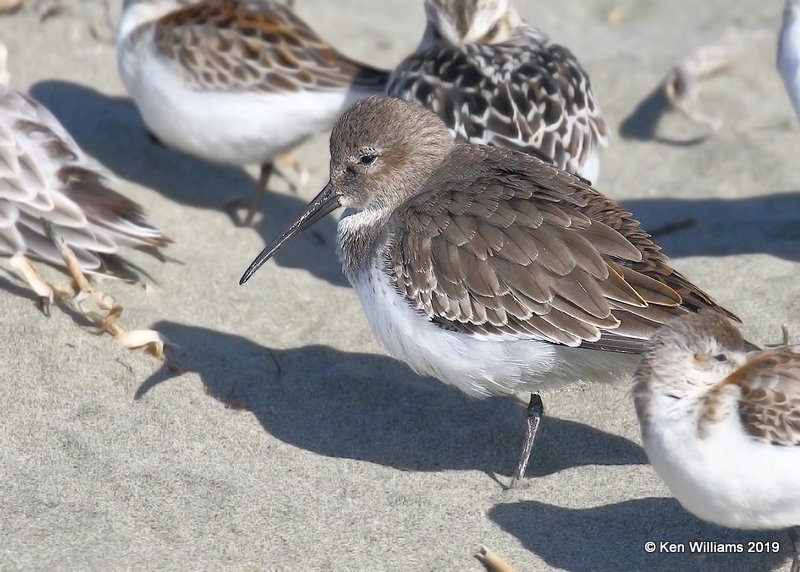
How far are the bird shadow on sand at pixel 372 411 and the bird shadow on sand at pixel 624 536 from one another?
368mm

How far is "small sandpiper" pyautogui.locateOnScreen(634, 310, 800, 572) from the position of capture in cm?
386

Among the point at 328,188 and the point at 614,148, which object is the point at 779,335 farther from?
the point at 614,148

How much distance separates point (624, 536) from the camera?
174 inches

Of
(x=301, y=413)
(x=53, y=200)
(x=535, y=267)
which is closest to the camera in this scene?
(x=535, y=267)

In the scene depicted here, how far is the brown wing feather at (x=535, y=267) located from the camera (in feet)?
15.0

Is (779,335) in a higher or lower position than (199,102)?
higher

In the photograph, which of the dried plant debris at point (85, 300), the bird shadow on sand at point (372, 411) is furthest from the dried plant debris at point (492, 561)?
the dried plant debris at point (85, 300)

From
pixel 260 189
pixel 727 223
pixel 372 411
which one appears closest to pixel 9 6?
pixel 260 189

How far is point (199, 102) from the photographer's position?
7.04 metres

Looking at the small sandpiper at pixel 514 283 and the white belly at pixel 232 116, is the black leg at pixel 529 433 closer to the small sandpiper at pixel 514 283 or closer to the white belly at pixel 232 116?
the small sandpiper at pixel 514 283

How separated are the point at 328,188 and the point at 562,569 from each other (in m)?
1.99

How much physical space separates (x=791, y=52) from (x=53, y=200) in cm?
389

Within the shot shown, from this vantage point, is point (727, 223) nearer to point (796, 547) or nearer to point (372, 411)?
point (372, 411)

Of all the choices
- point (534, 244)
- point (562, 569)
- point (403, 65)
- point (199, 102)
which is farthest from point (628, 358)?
point (199, 102)
